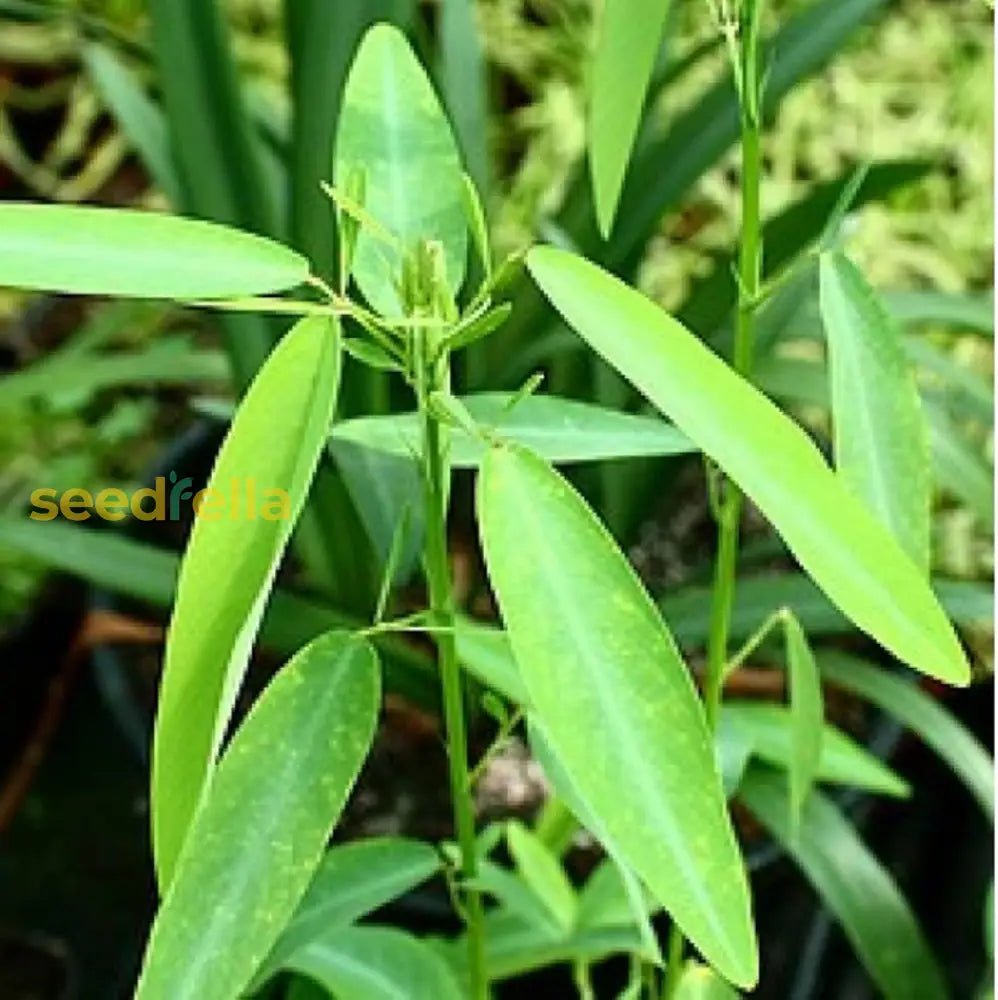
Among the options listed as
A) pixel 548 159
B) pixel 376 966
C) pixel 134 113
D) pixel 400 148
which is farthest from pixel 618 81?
pixel 548 159

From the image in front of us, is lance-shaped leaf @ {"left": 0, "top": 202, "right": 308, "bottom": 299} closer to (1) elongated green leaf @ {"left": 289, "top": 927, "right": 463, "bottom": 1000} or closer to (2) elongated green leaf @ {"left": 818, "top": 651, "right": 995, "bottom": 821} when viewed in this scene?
(1) elongated green leaf @ {"left": 289, "top": 927, "right": 463, "bottom": 1000}

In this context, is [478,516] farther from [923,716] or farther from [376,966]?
[923,716]

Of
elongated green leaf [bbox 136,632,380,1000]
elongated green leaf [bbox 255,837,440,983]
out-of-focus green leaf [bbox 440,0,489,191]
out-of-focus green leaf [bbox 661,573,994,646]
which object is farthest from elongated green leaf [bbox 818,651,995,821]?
elongated green leaf [bbox 136,632,380,1000]

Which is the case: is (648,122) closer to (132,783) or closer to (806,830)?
(806,830)

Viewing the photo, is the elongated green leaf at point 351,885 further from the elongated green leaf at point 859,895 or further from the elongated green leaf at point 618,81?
the elongated green leaf at point 859,895

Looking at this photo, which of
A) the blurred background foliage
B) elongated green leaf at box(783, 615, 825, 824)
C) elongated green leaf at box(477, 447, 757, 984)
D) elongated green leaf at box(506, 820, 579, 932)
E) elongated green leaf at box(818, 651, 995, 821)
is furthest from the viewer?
the blurred background foliage

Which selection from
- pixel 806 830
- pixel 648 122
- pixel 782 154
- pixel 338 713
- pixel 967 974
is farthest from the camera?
pixel 782 154

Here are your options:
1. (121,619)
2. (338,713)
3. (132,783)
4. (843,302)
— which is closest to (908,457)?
(843,302)
